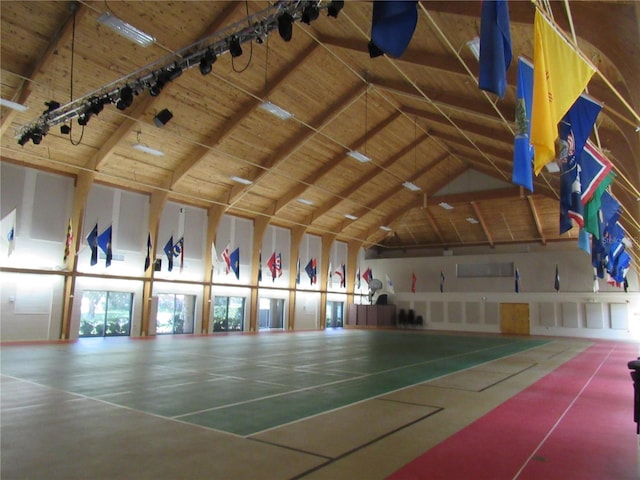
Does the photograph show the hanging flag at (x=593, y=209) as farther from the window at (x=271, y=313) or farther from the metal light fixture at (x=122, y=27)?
the window at (x=271, y=313)

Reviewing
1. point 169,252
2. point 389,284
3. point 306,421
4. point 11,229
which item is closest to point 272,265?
point 169,252

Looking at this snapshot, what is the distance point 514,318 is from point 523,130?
3015 centimetres

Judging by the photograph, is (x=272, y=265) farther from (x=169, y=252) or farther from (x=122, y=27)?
(x=122, y=27)

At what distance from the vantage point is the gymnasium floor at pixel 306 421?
454 centimetres

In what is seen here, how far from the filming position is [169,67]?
12047 mm

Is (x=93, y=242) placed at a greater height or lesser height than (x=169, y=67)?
lesser

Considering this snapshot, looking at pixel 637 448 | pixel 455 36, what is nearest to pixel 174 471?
pixel 637 448

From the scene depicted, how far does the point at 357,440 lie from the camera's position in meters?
5.46

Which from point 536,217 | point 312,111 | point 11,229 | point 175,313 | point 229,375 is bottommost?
point 229,375

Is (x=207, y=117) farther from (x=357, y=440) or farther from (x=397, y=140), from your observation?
(x=357, y=440)

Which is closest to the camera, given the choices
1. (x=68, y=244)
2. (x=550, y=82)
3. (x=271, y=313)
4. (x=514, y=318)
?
(x=550, y=82)

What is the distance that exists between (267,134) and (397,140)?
7.22 metres

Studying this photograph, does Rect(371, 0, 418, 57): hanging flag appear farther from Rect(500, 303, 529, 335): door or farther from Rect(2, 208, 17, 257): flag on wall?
Rect(500, 303, 529, 335): door

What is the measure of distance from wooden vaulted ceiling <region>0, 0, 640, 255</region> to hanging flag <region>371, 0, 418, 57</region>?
1.89 m
